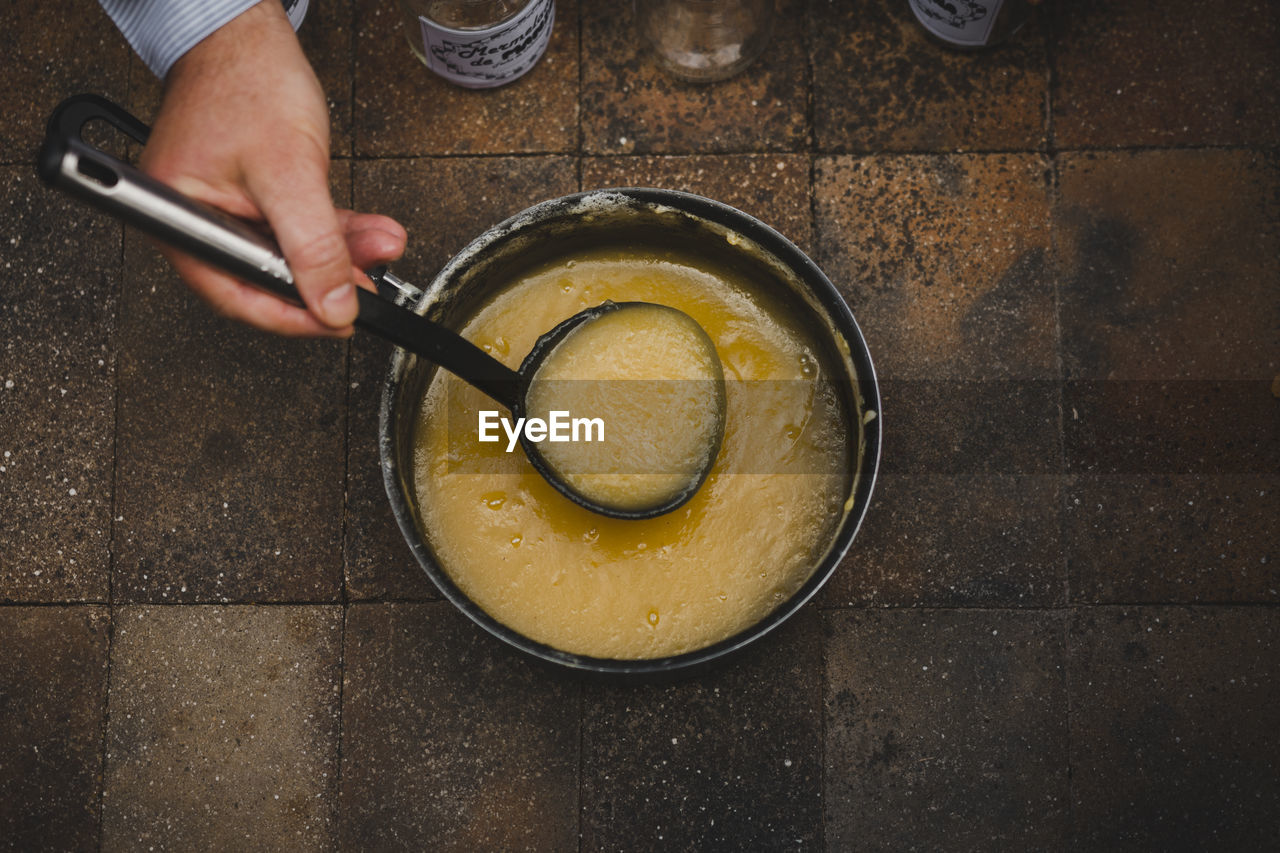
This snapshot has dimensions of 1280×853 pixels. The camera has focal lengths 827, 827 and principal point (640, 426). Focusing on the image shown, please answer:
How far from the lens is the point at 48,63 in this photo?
71.4 inches

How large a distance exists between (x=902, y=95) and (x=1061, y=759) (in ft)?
4.64

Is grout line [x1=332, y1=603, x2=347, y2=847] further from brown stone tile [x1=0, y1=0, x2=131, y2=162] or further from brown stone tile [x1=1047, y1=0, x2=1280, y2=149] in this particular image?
brown stone tile [x1=1047, y1=0, x2=1280, y2=149]

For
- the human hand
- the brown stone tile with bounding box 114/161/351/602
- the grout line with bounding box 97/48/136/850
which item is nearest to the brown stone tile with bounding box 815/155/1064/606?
the human hand

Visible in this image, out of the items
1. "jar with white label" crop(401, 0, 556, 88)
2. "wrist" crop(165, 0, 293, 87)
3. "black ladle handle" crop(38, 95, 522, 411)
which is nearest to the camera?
"black ladle handle" crop(38, 95, 522, 411)

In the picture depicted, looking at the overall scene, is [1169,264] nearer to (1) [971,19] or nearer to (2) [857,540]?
(1) [971,19]

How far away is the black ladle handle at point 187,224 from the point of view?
3.06 feet

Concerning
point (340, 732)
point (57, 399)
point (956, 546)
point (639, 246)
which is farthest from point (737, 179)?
point (57, 399)

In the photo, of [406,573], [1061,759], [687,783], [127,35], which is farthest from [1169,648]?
[127,35]

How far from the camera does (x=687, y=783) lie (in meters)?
1.67

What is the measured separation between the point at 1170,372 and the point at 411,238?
161 cm

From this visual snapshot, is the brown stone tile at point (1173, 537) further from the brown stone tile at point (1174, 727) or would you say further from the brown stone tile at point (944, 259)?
the brown stone tile at point (944, 259)

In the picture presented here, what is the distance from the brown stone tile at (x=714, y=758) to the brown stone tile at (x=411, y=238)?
50cm

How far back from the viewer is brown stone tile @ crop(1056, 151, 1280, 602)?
66.9 inches

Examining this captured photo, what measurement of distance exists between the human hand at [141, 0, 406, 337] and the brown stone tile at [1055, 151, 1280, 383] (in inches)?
55.1
